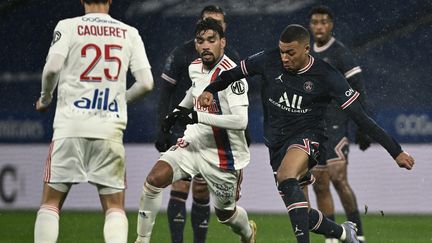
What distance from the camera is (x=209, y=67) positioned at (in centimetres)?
754

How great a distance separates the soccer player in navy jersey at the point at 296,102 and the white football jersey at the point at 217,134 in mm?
214

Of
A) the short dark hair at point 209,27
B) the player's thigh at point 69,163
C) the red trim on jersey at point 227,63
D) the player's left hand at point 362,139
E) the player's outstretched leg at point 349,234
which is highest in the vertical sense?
the short dark hair at point 209,27

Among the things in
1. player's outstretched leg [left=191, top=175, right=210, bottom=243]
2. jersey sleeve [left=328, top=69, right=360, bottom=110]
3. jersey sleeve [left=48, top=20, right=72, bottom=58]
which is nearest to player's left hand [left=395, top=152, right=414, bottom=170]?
jersey sleeve [left=328, top=69, right=360, bottom=110]

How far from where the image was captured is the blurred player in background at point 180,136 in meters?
8.02

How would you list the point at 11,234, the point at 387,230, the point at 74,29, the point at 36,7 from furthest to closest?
the point at 36,7 → the point at 387,230 → the point at 11,234 → the point at 74,29

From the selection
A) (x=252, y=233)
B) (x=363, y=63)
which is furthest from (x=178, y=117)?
(x=363, y=63)

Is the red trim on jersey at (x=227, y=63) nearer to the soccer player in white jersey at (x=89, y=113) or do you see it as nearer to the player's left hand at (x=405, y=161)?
the player's left hand at (x=405, y=161)

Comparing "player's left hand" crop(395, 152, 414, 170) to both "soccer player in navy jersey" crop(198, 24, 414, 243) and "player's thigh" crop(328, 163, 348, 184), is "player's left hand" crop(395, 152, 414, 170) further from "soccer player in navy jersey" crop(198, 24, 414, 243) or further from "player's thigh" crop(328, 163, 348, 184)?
"player's thigh" crop(328, 163, 348, 184)

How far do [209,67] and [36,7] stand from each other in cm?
723

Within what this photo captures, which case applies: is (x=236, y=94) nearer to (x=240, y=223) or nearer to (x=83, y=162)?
(x=240, y=223)

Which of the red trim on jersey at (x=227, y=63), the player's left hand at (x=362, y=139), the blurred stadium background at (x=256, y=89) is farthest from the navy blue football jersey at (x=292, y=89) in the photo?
the blurred stadium background at (x=256, y=89)

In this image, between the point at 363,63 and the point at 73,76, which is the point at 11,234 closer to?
the point at 73,76

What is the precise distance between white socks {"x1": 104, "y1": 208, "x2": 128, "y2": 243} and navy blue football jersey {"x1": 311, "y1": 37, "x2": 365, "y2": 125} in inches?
147

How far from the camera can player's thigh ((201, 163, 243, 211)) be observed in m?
7.45
